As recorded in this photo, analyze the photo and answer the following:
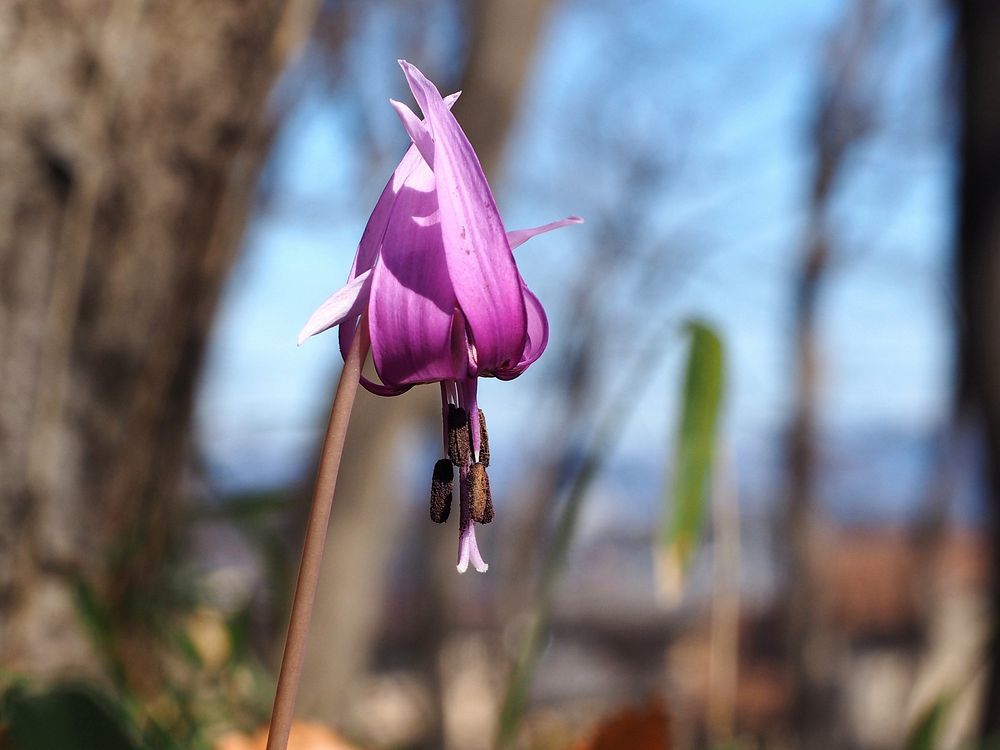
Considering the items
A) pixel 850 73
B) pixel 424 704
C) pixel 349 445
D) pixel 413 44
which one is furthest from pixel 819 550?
pixel 349 445

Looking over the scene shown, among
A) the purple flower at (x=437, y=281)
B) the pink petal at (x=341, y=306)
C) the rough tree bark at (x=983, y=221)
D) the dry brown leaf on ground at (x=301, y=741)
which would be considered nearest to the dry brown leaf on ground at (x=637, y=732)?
the dry brown leaf on ground at (x=301, y=741)

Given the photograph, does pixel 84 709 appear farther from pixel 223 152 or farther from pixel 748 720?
pixel 748 720

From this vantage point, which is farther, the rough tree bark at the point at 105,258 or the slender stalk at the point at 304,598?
the rough tree bark at the point at 105,258

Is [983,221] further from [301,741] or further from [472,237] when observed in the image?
[472,237]

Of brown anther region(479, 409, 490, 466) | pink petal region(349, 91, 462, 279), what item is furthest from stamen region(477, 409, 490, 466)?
pink petal region(349, 91, 462, 279)

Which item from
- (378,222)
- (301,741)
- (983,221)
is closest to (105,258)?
(301,741)

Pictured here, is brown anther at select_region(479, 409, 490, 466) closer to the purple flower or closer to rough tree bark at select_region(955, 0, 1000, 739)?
the purple flower

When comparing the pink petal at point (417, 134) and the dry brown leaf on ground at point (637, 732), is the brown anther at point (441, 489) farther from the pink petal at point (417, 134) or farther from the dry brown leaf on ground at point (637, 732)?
the dry brown leaf on ground at point (637, 732)
